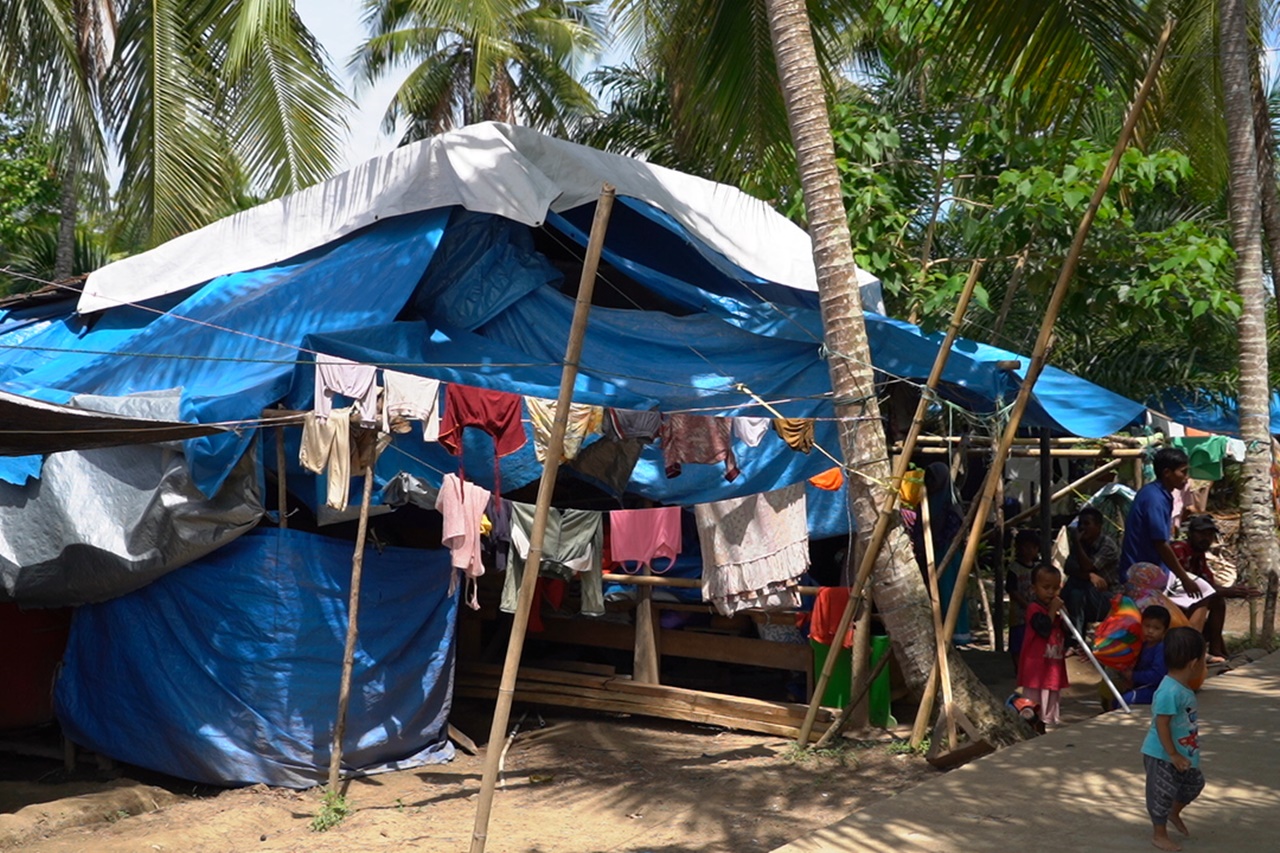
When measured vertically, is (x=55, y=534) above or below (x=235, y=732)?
above

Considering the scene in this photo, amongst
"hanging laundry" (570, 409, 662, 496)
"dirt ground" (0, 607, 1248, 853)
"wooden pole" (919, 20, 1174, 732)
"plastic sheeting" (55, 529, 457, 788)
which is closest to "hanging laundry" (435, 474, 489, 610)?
"plastic sheeting" (55, 529, 457, 788)

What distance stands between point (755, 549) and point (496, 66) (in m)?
15.9

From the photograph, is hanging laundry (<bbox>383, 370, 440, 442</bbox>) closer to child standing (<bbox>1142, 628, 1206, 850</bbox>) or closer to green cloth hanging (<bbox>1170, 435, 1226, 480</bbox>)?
child standing (<bbox>1142, 628, 1206, 850</bbox>)

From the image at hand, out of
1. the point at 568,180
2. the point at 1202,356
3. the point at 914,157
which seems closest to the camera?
the point at 568,180

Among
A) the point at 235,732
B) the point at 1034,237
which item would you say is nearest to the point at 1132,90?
the point at 1034,237

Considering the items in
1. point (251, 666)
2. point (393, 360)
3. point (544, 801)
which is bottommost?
point (544, 801)

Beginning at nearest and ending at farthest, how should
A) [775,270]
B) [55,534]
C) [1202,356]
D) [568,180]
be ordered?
[55,534]
[568,180]
[775,270]
[1202,356]

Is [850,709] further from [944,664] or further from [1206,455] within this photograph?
[1206,455]

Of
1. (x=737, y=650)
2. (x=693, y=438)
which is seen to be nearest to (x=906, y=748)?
(x=737, y=650)

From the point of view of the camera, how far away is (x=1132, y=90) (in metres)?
8.96

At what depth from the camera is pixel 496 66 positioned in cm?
2220

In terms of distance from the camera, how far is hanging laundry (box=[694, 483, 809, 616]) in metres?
8.20

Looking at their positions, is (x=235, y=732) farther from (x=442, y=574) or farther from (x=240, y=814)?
(x=442, y=574)

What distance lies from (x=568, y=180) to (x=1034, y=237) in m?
4.23
